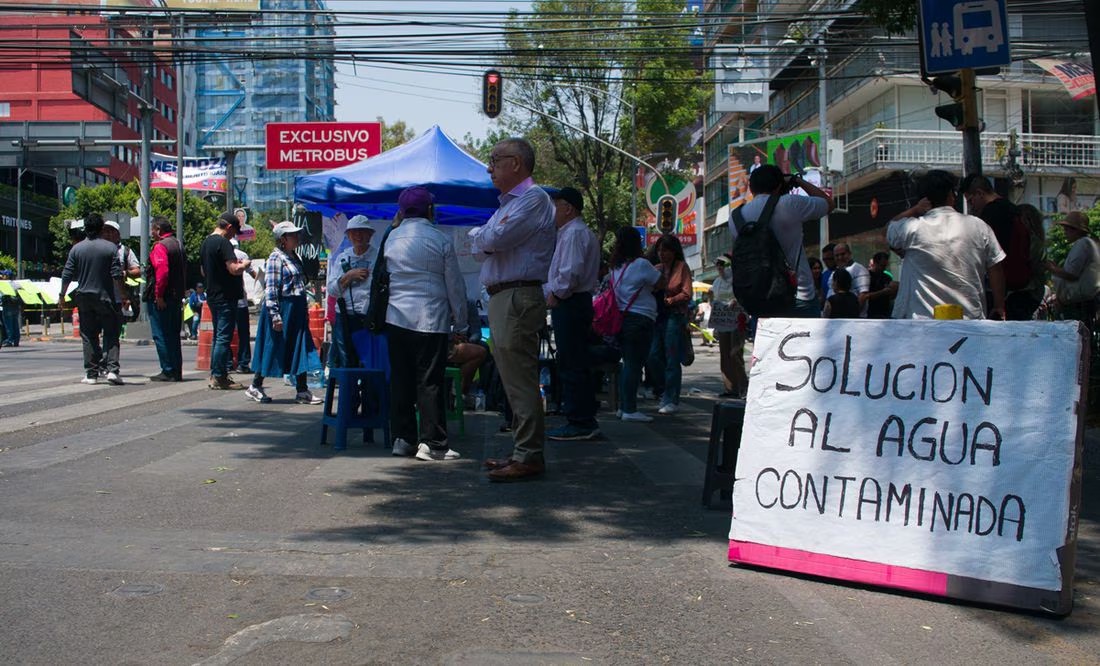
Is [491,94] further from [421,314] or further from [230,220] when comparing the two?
[421,314]

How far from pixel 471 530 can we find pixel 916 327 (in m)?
2.27

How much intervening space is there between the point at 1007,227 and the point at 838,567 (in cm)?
413

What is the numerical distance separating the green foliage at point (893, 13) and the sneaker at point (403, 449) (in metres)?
7.63

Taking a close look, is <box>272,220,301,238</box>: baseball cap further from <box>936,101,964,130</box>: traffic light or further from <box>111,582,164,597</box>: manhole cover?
<box>111,582,164,597</box>: manhole cover

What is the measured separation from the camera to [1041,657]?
3729mm

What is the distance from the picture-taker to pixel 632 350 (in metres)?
10.2

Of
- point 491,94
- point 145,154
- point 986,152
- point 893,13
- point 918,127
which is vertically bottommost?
point 893,13

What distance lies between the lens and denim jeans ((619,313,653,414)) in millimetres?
10195

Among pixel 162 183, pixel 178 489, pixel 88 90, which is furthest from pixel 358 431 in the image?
pixel 162 183

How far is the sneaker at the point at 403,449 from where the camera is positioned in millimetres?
7680

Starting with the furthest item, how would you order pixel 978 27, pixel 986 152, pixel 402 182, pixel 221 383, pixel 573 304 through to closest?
pixel 986 152 < pixel 221 383 < pixel 402 182 < pixel 978 27 < pixel 573 304

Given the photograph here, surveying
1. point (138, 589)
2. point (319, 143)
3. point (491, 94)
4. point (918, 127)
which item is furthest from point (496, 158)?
point (918, 127)

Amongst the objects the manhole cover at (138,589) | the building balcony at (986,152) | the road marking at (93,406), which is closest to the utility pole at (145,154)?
the road marking at (93,406)

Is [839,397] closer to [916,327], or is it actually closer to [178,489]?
[916,327]
